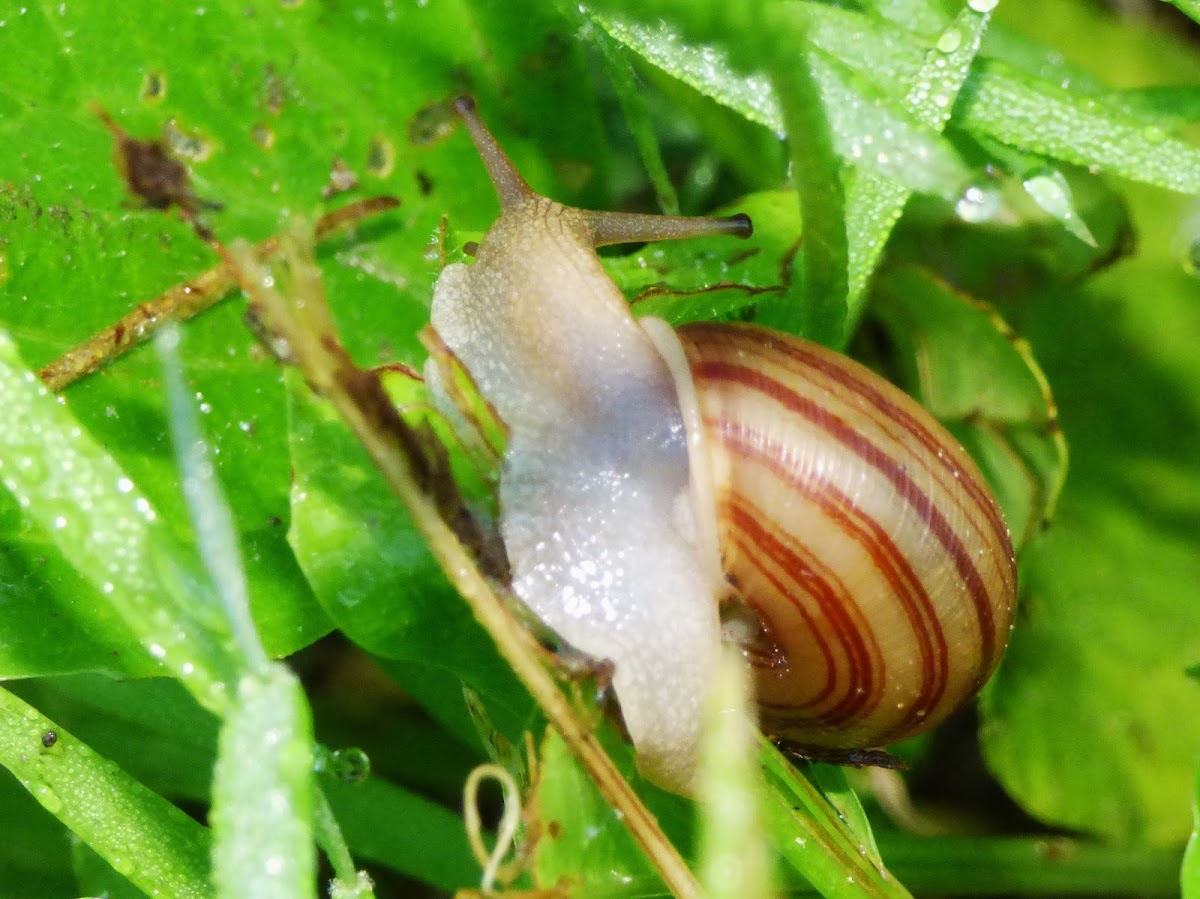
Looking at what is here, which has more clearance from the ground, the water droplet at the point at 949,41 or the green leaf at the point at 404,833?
the water droplet at the point at 949,41

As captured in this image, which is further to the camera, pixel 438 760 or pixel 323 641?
pixel 323 641

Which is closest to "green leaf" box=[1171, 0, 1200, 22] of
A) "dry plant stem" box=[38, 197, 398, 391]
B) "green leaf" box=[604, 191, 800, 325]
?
"green leaf" box=[604, 191, 800, 325]

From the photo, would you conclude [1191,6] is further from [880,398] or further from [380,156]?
[380,156]

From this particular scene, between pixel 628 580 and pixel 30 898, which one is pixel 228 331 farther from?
pixel 30 898

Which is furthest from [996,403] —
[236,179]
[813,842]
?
[236,179]

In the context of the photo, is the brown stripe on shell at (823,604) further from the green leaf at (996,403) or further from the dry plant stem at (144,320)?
the dry plant stem at (144,320)

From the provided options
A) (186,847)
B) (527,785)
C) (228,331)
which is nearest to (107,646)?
(186,847)

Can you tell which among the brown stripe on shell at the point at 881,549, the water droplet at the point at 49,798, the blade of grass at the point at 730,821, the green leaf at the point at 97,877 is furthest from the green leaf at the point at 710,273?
the green leaf at the point at 97,877
